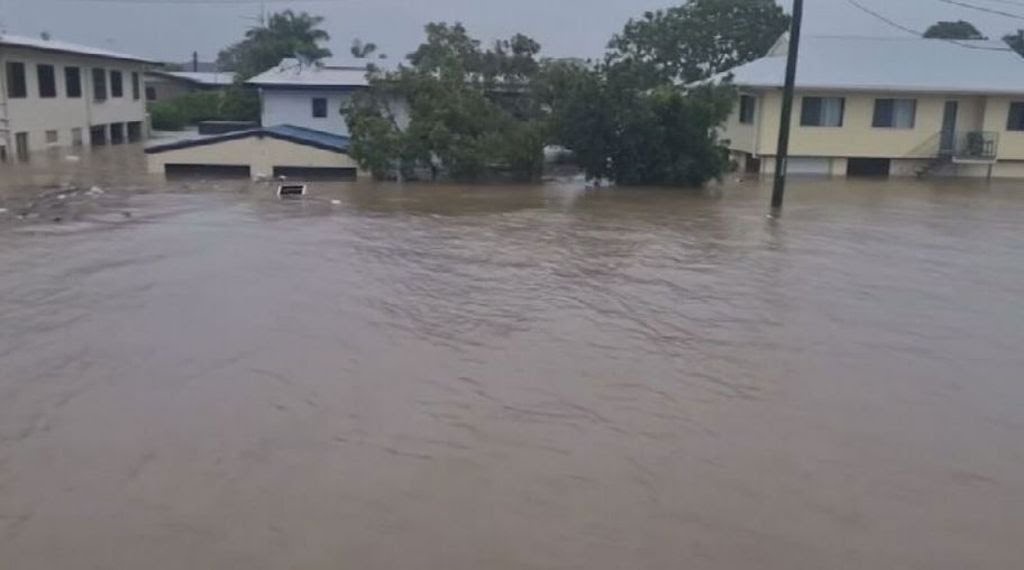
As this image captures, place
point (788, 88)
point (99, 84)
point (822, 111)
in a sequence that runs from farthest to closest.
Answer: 1. point (99, 84)
2. point (822, 111)
3. point (788, 88)

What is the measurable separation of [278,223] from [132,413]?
38.0 feet

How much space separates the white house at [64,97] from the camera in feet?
105

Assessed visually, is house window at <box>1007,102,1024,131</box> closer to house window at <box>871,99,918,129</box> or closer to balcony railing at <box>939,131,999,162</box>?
balcony railing at <box>939,131,999,162</box>

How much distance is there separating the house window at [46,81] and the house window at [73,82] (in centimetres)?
122

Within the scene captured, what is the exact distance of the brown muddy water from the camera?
20.6ft

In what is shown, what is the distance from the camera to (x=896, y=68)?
3316cm

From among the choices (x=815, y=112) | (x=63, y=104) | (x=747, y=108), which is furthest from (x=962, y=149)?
(x=63, y=104)

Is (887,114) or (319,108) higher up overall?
(887,114)

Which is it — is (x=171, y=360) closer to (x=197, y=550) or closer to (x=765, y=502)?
(x=197, y=550)

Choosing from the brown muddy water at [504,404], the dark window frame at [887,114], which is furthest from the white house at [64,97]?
the dark window frame at [887,114]

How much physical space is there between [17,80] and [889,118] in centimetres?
2936

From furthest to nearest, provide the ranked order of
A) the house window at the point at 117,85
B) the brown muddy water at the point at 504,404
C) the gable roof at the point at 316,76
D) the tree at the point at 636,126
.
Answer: the house window at the point at 117,85
the gable roof at the point at 316,76
the tree at the point at 636,126
the brown muddy water at the point at 504,404

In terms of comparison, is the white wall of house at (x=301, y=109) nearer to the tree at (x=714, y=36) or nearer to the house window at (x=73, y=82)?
the house window at (x=73, y=82)

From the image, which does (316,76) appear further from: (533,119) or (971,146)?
(971,146)
